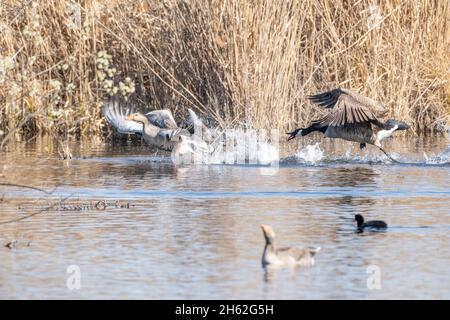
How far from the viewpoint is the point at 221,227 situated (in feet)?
33.0

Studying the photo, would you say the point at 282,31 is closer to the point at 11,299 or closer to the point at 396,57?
the point at 396,57

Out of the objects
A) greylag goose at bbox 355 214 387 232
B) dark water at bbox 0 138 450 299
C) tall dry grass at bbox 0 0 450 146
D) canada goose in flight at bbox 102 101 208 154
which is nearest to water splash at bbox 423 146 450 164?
dark water at bbox 0 138 450 299

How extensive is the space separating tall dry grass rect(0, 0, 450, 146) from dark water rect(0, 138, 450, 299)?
1828 millimetres

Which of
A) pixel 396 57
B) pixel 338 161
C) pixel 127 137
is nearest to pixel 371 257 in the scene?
pixel 338 161

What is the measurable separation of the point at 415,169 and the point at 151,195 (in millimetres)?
4250

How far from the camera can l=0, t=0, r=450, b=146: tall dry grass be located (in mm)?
16984

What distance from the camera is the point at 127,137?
20672 mm

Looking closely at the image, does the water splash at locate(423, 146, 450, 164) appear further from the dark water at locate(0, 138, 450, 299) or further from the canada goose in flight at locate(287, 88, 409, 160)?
the canada goose in flight at locate(287, 88, 409, 160)

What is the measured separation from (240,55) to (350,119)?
2049 mm

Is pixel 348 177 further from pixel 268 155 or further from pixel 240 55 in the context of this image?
pixel 240 55

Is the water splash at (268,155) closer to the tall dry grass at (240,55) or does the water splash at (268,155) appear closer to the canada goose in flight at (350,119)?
the canada goose in flight at (350,119)

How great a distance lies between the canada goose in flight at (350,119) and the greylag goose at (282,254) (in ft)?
24.8

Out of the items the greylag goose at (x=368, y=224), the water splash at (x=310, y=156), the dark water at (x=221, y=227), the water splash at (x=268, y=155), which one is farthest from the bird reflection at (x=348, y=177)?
the greylag goose at (x=368, y=224)

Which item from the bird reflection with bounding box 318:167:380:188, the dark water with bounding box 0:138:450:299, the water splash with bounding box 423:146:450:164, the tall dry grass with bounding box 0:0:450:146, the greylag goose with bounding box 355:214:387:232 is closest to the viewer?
the dark water with bounding box 0:138:450:299
